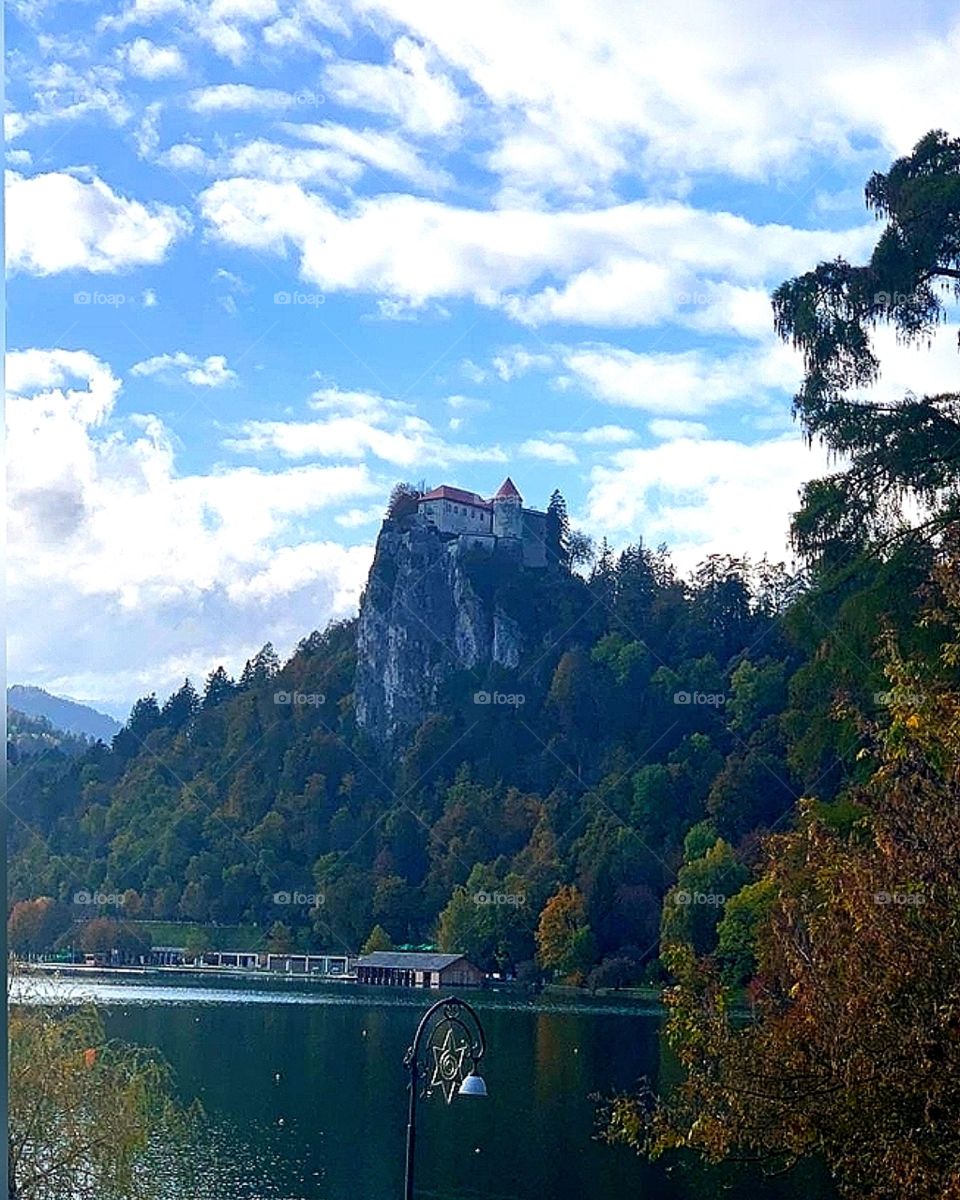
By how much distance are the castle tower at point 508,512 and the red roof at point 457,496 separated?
63 cm

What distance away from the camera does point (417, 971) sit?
3033 cm

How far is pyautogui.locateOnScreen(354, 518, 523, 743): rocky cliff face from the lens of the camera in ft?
153

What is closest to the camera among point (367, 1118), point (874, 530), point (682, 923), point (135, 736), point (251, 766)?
point (874, 530)

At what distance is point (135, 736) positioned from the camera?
44.0m

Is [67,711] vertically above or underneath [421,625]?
above

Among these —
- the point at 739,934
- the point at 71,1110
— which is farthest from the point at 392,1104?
the point at 71,1110

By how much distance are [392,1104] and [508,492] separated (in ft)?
120

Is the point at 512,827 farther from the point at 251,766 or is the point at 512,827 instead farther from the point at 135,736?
the point at 135,736

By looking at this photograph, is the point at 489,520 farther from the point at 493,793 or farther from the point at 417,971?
the point at 417,971

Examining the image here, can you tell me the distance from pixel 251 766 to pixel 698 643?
1140 centimetres

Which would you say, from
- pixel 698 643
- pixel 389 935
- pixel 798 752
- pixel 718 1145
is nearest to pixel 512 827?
pixel 389 935

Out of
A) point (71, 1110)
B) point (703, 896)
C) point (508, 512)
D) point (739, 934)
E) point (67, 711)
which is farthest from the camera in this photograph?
point (67, 711)

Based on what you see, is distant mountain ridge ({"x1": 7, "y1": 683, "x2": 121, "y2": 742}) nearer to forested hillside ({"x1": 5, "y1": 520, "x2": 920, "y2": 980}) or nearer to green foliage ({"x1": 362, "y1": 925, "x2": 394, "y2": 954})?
forested hillside ({"x1": 5, "y1": 520, "x2": 920, "y2": 980})

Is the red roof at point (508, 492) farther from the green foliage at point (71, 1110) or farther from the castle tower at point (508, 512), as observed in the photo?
the green foliage at point (71, 1110)
